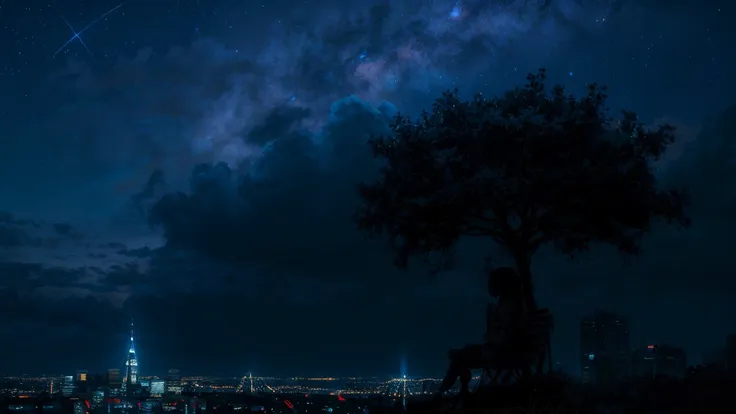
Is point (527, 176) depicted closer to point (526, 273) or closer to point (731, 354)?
point (526, 273)

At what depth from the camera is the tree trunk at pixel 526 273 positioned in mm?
21234

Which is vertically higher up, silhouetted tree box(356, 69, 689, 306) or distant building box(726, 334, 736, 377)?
silhouetted tree box(356, 69, 689, 306)

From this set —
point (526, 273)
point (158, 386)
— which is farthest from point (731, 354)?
point (158, 386)

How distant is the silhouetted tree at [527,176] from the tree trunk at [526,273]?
0.04m

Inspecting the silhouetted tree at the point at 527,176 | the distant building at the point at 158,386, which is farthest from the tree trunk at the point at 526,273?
the distant building at the point at 158,386

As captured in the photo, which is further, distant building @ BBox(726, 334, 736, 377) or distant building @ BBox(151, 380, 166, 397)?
distant building @ BBox(151, 380, 166, 397)

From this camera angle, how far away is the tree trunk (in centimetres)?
2123

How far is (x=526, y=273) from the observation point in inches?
866

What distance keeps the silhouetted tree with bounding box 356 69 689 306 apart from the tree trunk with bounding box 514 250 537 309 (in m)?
0.04

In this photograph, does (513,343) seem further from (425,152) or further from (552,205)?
(425,152)

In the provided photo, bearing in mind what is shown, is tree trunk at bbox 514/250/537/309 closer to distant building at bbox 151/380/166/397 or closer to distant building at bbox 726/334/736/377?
distant building at bbox 726/334/736/377

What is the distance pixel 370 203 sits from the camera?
80.5 feet

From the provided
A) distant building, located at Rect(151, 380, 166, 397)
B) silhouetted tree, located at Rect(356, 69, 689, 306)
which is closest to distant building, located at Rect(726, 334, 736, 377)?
silhouetted tree, located at Rect(356, 69, 689, 306)

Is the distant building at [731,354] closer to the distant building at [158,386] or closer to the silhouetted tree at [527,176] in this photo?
the silhouetted tree at [527,176]
